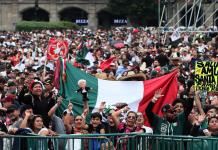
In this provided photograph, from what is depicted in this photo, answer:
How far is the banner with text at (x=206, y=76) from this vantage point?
16.9 meters

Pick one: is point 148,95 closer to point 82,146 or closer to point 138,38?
point 82,146

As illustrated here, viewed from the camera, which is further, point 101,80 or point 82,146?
point 101,80

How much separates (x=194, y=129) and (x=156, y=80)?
3.78m

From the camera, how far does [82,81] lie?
16.2 metres

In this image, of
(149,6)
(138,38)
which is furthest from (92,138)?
(149,6)

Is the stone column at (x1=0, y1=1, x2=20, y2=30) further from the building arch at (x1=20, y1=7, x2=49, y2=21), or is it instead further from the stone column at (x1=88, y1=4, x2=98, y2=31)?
the stone column at (x1=88, y1=4, x2=98, y2=31)

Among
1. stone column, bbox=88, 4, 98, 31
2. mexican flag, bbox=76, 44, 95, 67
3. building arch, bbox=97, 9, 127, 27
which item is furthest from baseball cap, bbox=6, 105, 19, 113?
stone column, bbox=88, 4, 98, 31

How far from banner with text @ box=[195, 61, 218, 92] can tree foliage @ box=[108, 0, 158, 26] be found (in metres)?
59.6

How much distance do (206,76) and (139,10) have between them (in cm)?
6059

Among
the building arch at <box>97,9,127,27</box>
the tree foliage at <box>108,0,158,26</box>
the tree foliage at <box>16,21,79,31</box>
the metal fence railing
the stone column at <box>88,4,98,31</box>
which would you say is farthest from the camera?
the stone column at <box>88,4,98,31</box>

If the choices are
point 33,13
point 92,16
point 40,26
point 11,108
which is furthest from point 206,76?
point 33,13

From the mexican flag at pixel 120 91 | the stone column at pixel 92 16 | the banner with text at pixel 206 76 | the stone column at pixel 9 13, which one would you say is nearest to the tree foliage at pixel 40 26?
the stone column at pixel 9 13

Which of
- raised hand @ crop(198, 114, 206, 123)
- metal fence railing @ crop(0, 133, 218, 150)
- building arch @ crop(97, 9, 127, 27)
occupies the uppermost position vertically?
building arch @ crop(97, 9, 127, 27)

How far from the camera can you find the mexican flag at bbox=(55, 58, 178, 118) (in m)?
16.5
